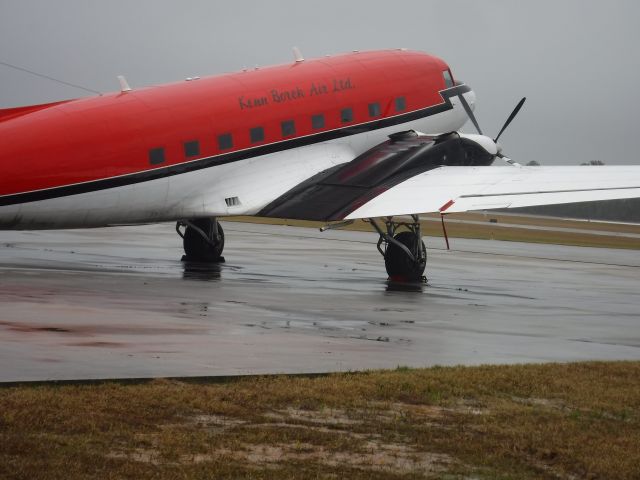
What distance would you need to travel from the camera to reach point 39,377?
11.5m

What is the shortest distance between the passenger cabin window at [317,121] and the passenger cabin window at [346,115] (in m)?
0.76

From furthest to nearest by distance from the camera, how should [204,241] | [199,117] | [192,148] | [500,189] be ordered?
[204,241]
[500,189]
[199,117]
[192,148]

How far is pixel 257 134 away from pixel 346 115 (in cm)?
324

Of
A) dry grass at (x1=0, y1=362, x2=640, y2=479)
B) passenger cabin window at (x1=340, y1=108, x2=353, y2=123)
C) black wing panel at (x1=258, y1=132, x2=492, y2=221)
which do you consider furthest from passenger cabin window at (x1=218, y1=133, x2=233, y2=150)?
dry grass at (x1=0, y1=362, x2=640, y2=479)

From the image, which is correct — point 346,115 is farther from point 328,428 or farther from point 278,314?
point 328,428

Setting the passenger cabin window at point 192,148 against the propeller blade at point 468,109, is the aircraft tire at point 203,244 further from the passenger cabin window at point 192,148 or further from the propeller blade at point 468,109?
the propeller blade at point 468,109

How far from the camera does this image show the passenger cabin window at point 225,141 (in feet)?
83.6

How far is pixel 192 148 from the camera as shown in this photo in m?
24.8

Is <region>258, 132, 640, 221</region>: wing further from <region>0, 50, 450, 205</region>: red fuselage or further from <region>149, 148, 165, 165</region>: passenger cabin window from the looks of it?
<region>149, 148, 165, 165</region>: passenger cabin window

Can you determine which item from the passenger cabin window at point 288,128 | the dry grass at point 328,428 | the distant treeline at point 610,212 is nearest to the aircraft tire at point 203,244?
the passenger cabin window at point 288,128

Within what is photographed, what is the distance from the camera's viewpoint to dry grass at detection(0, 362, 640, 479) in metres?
9.00

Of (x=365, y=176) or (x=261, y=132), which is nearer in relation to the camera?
(x=261, y=132)

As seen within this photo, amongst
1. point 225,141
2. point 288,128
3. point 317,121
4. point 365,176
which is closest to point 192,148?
point 225,141

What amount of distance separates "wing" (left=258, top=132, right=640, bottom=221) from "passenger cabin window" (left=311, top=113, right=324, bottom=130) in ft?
3.93
